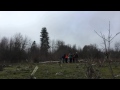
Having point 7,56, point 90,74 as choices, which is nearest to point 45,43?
point 7,56
